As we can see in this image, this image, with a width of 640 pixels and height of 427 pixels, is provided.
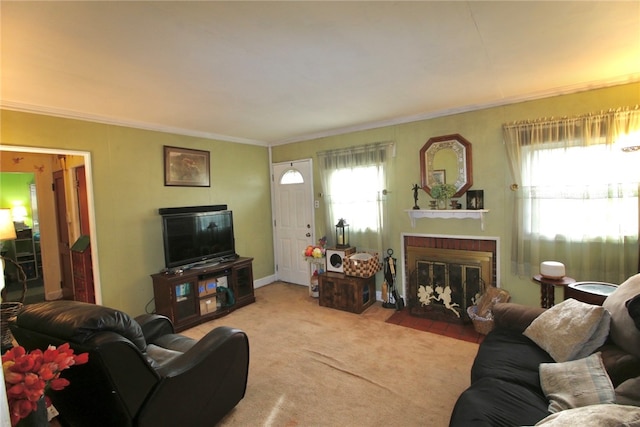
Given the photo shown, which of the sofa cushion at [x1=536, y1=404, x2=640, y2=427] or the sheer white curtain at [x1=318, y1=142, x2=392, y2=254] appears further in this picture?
the sheer white curtain at [x1=318, y1=142, x2=392, y2=254]

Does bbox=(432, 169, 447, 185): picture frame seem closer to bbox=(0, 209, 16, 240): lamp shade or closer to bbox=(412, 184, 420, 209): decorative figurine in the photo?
bbox=(412, 184, 420, 209): decorative figurine

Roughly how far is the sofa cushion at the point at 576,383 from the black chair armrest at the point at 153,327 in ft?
8.53

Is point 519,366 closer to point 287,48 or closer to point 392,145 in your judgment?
point 287,48

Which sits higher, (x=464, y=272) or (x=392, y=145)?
(x=392, y=145)

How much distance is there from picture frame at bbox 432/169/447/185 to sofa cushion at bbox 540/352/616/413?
7.71 feet

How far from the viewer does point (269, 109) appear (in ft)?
11.0

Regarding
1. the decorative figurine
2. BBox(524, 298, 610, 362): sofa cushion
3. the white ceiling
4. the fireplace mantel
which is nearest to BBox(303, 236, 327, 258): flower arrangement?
the fireplace mantel

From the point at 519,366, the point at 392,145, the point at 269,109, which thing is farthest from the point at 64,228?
the point at 519,366

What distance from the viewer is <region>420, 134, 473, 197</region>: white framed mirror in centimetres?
356

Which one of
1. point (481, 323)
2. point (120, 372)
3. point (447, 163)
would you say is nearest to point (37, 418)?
point (120, 372)

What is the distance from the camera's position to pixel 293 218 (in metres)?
5.20

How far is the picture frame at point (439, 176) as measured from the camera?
3715 millimetres

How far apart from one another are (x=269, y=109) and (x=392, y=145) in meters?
1.67

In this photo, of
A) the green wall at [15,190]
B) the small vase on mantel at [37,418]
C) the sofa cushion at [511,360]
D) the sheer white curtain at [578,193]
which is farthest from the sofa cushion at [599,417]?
the green wall at [15,190]
